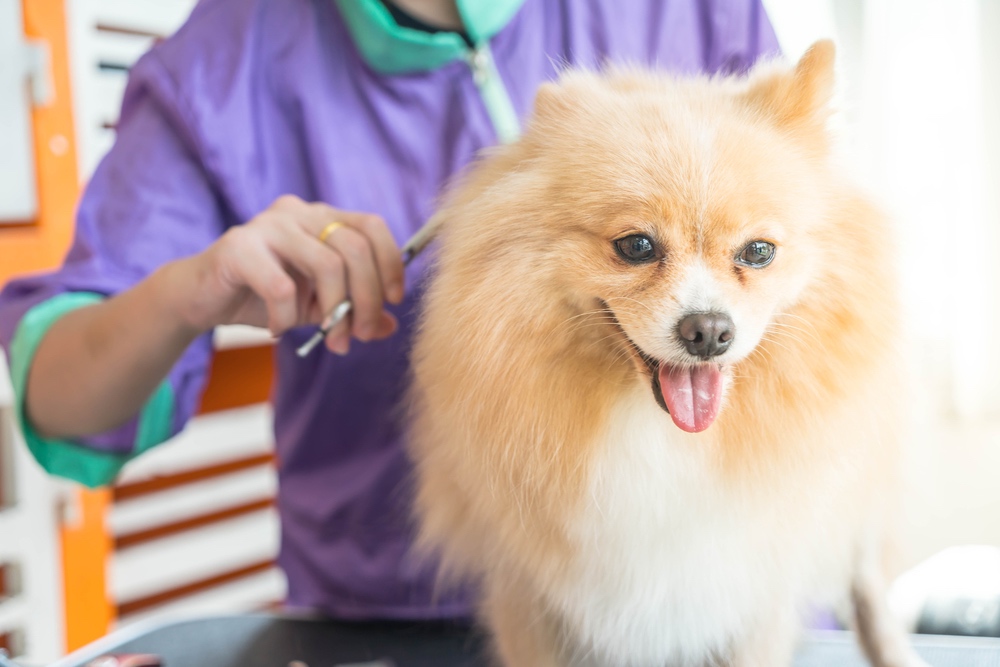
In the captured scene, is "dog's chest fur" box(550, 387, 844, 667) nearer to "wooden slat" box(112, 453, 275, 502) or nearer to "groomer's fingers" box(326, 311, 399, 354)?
"groomer's fingers" box(326, 311, 399, 354)

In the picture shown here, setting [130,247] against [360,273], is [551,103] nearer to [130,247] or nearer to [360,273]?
[360,273]

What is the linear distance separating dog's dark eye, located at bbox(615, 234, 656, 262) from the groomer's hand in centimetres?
27

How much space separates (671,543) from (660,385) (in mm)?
136

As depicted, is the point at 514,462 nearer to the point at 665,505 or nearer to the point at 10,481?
the point at 665,505

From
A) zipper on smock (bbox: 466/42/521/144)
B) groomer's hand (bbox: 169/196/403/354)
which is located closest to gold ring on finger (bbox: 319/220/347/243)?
groomer's hand (bbox: 169/196/403/354)

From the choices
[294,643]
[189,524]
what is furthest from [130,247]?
[189,524]

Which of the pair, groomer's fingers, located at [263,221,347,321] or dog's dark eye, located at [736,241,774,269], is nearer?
dog's dark eye, located at [736,241,774,269]

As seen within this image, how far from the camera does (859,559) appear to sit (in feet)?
2.48

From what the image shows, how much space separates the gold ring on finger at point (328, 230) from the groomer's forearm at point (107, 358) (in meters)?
0.19

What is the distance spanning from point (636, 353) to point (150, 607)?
2.09 m

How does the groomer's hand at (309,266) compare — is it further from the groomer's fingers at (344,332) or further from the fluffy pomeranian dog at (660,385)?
the fluffy pomeranian dog at (660,385)

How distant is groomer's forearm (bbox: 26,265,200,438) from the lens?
→ 3.01ft

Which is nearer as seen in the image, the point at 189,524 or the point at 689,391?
the point at 689,391

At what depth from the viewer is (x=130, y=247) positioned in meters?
1.03
